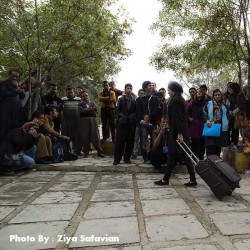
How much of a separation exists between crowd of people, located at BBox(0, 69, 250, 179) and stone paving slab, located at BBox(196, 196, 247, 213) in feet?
3.78

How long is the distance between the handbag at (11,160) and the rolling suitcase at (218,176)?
143 inches

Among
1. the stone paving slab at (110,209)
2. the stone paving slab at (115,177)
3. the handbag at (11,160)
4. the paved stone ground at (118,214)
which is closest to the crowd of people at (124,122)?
the handbag at (11,160)

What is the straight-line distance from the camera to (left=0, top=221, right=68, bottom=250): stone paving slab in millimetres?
2886

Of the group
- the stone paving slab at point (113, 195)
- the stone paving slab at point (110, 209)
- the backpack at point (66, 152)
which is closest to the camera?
the stone paving slab at point (110, 209)

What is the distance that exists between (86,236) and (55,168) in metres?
3.84

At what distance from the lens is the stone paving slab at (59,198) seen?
4363 millimetres

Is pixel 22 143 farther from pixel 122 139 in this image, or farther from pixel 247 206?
pixel 247 206

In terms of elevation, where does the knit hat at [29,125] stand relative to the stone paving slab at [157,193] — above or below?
above

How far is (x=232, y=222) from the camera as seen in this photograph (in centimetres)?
338

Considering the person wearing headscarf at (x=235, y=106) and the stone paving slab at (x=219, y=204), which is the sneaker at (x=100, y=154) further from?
the stone paving slab at (x=219, y=204)

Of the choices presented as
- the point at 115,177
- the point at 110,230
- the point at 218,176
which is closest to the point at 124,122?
the point at 115,177

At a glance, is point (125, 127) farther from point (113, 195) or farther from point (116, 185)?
point (113, 195)

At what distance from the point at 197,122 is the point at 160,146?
1257 millimetres

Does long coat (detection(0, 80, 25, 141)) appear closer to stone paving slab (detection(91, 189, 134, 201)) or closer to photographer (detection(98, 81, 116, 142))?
photographer (detection(98, 81, 116, 142))
